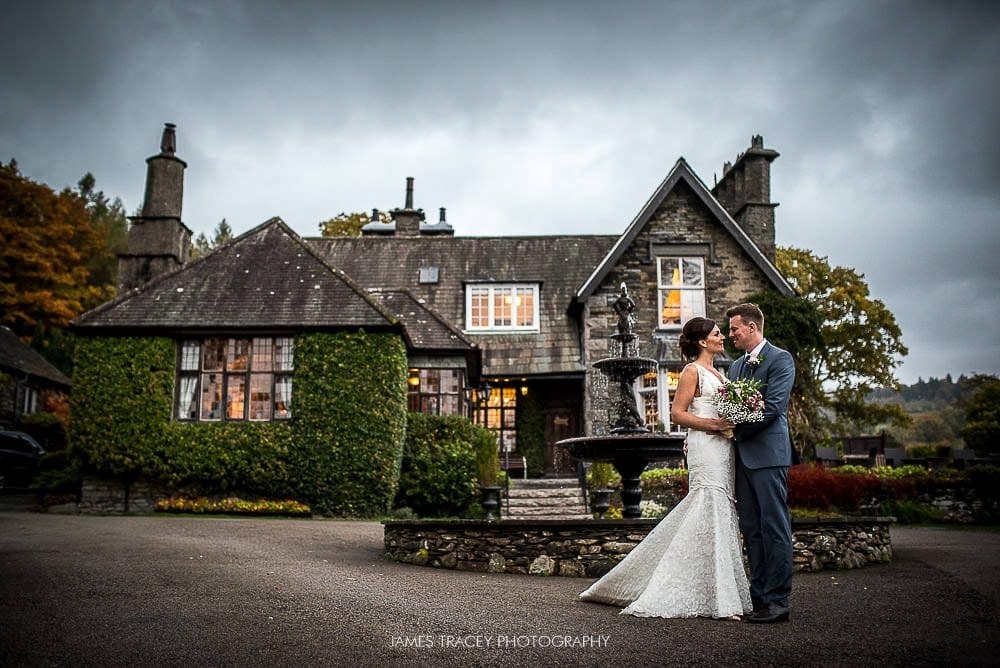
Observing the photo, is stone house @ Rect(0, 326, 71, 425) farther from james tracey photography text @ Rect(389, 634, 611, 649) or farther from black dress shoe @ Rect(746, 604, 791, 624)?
black dress shoe @ Rect(746, 604, 791, 624)

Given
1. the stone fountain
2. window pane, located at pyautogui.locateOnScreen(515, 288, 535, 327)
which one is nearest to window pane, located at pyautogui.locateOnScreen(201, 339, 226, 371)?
window pane, located at pyautogui.locateOnScreen(515, 288, 535, 327)

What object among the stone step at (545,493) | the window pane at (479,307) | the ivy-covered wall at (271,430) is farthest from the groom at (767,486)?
the window pane at (479,307)

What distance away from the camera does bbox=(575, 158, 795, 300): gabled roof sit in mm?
21906

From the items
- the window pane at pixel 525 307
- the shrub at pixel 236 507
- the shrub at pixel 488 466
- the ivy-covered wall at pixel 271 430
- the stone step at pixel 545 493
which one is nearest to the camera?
the shrub at pixel 488 466

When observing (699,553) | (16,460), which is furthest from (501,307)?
A: (699,553)

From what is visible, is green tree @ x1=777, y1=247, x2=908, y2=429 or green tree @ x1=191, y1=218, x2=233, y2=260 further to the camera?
green tree @ x1=191, y1=218, x2=233, y2=260

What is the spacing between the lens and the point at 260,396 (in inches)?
713

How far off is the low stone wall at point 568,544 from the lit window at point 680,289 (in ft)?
41.6

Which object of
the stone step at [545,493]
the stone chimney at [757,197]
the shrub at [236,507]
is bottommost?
the shrub at [236,507]

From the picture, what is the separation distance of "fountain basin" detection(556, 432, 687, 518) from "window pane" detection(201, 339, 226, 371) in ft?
35.8

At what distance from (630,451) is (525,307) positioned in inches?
599

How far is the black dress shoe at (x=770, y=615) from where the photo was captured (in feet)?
17.3

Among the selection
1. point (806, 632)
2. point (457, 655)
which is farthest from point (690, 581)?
point (457, 655)

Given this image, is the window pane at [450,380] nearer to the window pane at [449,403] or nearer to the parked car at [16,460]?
the window pane at [449,403]
